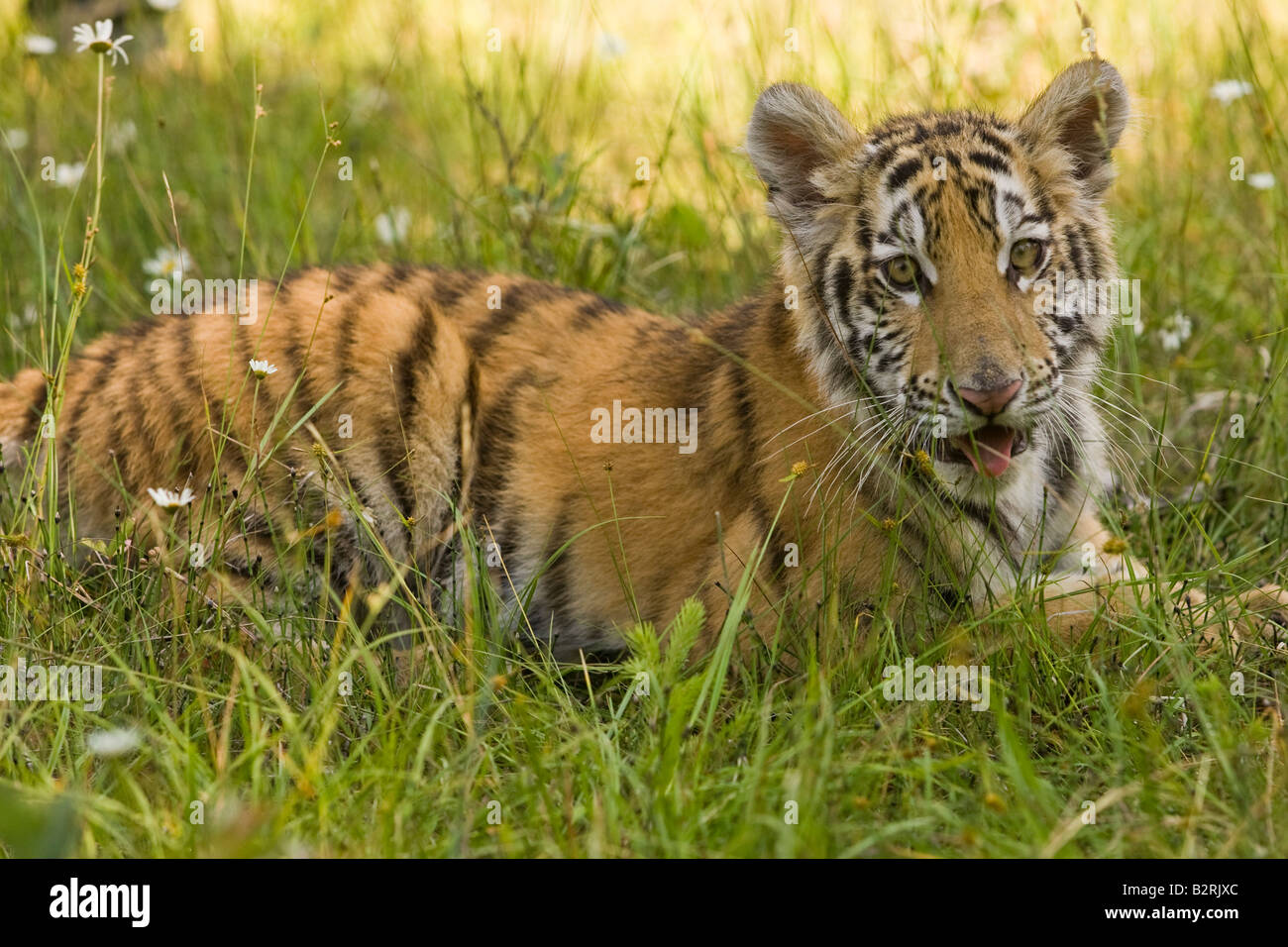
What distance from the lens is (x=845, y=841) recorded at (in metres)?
2.45

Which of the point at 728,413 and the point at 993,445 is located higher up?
the point at 728,413

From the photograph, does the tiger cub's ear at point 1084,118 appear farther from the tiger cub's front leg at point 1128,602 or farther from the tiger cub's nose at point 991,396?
the tiger cub's front leg at point 1128,602

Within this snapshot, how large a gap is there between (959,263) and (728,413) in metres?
0.79

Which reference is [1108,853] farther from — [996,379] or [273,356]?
[273,356]

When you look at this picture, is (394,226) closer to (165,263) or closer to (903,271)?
(165,263)

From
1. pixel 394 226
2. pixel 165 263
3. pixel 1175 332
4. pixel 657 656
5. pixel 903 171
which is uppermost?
pixel 394 226

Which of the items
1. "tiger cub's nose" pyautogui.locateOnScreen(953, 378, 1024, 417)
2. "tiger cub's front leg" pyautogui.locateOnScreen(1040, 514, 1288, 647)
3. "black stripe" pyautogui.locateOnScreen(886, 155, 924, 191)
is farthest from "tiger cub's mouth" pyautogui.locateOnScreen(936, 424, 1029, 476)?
"black stripe" pyautogui.locateOnScreen(886, 155, 924, 191)

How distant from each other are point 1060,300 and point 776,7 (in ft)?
11.2

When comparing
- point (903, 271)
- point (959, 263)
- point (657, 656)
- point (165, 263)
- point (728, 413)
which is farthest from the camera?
point (165, 263)

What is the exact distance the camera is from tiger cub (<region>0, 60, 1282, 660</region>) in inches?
130

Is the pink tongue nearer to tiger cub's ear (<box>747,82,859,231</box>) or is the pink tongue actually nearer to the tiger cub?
the tiger cub

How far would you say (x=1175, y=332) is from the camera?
461cm

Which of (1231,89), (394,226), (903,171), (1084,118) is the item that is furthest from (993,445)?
(394,226)

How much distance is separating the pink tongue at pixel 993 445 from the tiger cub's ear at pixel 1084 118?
0.82 metres
